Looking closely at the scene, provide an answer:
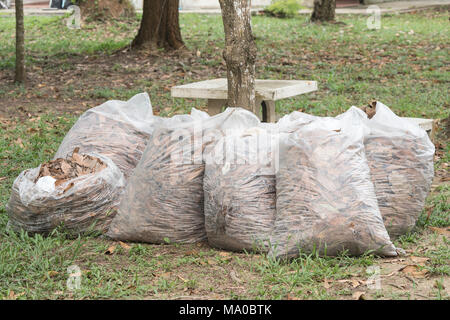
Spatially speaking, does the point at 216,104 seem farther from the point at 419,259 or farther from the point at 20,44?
the point at 20,44

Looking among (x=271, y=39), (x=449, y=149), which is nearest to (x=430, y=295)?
(x=449, y=149)

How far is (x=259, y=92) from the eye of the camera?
515 centimetres

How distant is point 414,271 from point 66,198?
190 cm

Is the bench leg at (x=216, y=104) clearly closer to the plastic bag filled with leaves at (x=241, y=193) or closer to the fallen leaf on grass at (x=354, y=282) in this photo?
the plastic bag filled with leaves at (x=241, y=193)

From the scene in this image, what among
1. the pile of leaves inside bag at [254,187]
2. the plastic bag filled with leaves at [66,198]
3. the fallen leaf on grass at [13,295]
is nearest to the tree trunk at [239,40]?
the pile of leaves inside bag at [254,187]

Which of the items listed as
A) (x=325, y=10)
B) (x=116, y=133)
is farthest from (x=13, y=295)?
(x=325, y=10)

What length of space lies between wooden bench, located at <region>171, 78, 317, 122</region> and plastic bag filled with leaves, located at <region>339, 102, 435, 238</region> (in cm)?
167

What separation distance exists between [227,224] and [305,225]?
44cm

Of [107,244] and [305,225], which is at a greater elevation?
[305,225]

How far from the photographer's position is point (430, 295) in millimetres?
2828

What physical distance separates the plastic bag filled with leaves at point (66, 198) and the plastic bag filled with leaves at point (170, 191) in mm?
146

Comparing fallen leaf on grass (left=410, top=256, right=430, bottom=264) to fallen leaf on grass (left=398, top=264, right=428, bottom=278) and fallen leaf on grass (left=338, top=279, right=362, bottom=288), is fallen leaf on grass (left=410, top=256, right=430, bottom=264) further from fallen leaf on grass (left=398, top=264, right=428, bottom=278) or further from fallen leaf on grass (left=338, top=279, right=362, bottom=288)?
fallen leaf on grass (left=338, top=279, right=362, bottom=288)

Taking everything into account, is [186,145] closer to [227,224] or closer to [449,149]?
[227,224]

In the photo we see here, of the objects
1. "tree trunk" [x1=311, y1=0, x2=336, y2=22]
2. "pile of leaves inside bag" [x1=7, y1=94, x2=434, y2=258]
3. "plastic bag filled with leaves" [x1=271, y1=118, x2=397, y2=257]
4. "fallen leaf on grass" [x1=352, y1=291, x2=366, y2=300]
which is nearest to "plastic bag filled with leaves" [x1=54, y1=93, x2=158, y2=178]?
"pile of leaves inside bag" [x1=7, y1=94, x2=434, y2=258]
